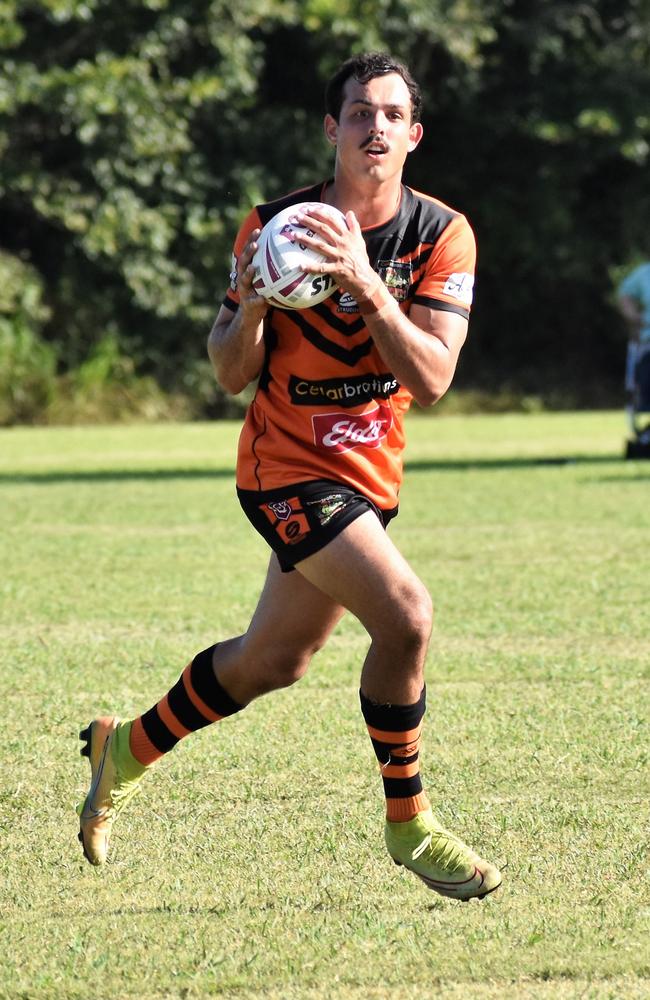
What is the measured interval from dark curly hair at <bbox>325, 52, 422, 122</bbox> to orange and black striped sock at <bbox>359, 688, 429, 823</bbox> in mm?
1666

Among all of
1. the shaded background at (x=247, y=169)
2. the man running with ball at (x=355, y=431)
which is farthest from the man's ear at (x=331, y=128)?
the shaded background at (x=247, y=169)

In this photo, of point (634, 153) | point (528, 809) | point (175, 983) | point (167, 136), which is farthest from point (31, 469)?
point (634, 153)

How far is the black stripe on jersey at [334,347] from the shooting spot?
4438 mm

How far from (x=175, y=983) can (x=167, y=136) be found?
932 inches

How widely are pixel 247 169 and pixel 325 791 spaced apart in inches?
921

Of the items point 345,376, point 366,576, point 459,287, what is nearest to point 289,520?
point 366,576

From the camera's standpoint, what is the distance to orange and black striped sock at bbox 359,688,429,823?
4410 mm

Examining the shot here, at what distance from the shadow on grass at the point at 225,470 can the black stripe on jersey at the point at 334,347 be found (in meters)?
11.0

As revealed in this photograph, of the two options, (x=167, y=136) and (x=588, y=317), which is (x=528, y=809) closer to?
(x=167, y=136)

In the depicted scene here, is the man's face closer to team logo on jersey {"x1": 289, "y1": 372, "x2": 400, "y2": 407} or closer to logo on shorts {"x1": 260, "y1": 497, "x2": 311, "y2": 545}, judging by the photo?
team logo on jersey {"x1": 289, "y1": 372, "x2": 400, "y2": 407}

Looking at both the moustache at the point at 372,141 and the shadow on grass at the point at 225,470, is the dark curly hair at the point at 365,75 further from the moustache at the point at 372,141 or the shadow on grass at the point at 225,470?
the shadow on grass at the point at 225,470

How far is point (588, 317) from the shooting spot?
1278 inches

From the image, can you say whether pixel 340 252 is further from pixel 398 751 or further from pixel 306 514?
pixel 398 751

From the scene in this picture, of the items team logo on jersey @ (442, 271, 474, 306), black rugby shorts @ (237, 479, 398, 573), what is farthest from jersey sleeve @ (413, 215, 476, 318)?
black rugby shorts @ (237, 479, 398, 573)
